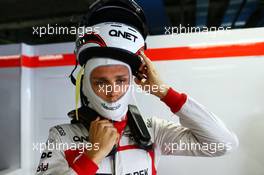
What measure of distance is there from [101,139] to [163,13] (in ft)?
6.38

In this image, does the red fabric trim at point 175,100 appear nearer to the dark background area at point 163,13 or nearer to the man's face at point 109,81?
the man's face at point 109,81

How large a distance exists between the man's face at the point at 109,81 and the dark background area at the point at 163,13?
160cm

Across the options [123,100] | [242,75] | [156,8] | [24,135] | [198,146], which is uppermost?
[156,8]

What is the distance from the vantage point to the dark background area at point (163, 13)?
2.62 meters

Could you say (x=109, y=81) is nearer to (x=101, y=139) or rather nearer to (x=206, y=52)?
(x=101, y=139)

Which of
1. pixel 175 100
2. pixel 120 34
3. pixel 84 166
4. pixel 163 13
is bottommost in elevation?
pixel 84 166

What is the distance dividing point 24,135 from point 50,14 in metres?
1.48

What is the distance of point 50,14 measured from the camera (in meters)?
3.07

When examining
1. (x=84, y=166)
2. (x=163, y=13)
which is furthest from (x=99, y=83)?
(x=163, y=13)

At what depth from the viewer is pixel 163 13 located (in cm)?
248

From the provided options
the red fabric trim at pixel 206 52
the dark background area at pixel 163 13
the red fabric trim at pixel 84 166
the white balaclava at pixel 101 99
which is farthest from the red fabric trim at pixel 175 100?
the dark background area at pixel 163 13

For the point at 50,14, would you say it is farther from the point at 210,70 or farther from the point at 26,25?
the point at 210,70

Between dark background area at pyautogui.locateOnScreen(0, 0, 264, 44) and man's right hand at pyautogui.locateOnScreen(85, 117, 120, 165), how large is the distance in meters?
1.72

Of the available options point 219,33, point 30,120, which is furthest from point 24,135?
point 219,33
